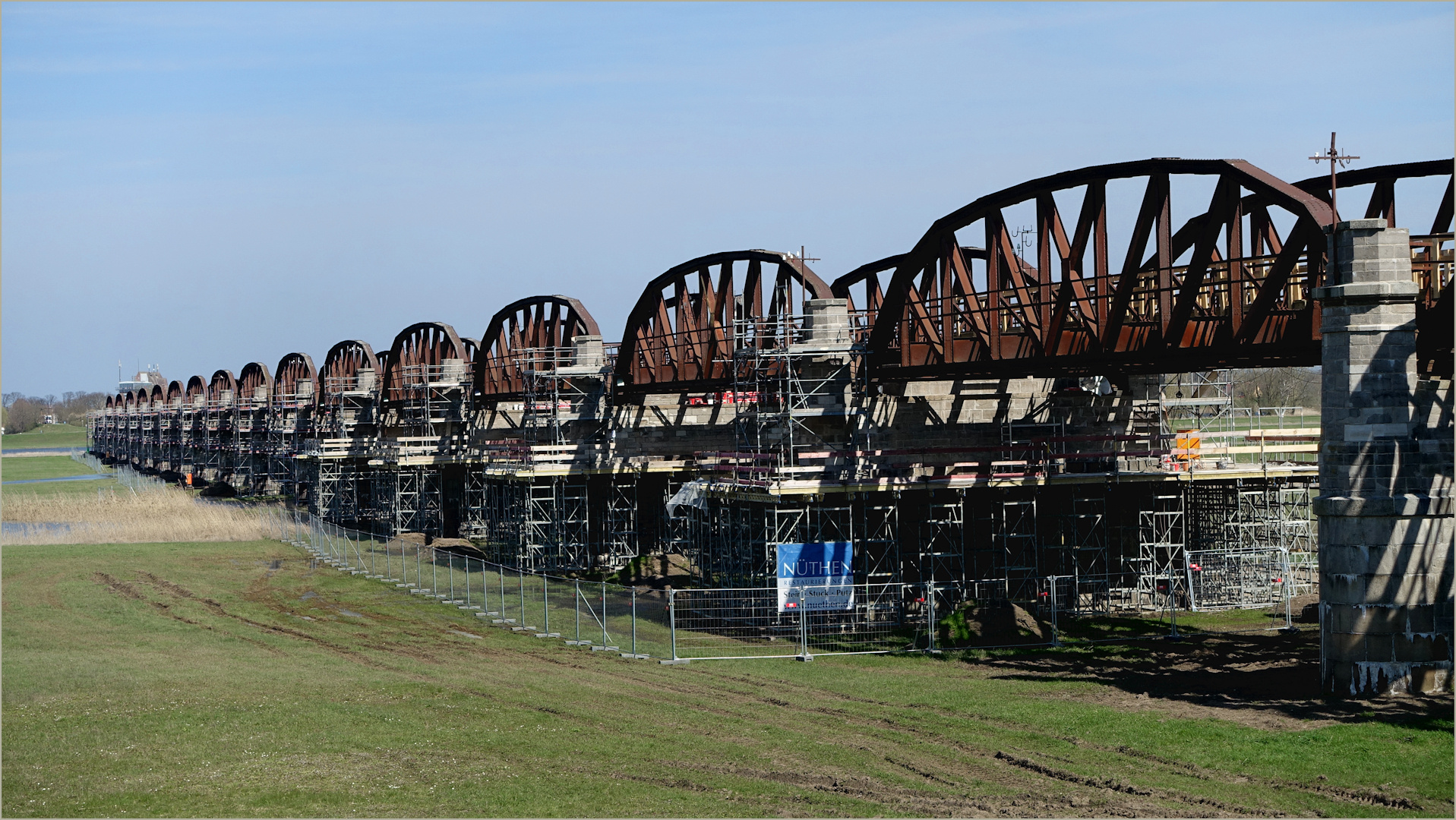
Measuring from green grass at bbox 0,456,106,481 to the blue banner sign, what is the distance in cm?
10639

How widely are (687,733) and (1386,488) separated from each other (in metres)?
12.7

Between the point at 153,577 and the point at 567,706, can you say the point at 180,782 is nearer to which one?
the point at 567,706

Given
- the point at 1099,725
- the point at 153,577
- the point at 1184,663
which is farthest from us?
the point at 153,577

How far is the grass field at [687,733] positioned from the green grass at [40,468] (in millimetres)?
106265

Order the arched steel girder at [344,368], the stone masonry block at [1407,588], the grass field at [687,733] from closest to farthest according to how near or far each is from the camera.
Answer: the grass field at [687,733], the stone masonry block at [1407,588], the arched steel girder at [344,368]

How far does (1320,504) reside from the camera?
23406mm

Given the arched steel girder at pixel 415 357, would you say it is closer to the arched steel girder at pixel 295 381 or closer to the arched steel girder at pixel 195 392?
the arched steel girder at pixel 295 381

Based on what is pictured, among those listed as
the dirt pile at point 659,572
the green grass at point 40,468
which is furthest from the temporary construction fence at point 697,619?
the green grass at point 40,468

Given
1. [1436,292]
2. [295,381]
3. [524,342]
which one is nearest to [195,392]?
[295,381]

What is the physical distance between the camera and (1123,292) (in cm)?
2762

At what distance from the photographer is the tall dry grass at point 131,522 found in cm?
5953

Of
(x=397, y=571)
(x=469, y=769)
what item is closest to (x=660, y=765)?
(x=469, y=769)

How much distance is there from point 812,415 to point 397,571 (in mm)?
18987

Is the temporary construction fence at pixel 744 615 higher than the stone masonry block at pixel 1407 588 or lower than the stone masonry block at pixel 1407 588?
lower
